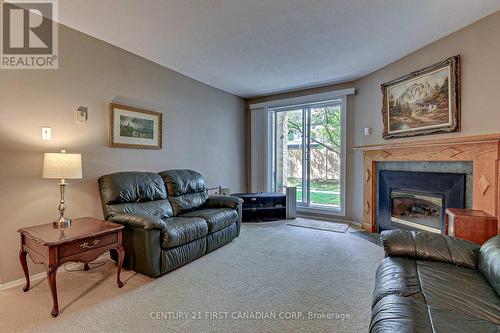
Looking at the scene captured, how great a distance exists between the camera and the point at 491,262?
1.49 m

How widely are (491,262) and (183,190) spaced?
3.25 meters

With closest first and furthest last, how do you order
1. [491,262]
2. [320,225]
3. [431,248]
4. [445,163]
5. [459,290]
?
[459,290]
[491,262]
[431,248]
[445,163]
[320,225]

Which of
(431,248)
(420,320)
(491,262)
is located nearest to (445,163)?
(431,248)

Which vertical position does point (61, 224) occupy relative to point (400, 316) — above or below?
above

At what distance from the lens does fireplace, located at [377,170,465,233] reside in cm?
293

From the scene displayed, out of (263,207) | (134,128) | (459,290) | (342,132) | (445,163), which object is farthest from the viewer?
(263,207)

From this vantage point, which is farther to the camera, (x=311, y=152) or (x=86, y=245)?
(x=311, y=152)

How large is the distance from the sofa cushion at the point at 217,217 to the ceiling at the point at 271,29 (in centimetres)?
217

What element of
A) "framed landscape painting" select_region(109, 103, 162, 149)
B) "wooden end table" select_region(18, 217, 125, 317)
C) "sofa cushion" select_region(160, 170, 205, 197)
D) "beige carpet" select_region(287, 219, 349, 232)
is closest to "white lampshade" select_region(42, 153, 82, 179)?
"wooden end table" select_region(18, 217, 125, 317)

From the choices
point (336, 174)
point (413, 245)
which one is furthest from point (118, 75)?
point (336, 174)

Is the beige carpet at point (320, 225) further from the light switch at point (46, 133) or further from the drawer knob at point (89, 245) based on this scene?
the light switch at point (46, 133)

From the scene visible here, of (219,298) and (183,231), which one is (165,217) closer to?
(183,231)

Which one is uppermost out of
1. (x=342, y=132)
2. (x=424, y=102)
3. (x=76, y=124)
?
(x=424, y=102)

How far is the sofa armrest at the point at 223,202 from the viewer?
3.70m
